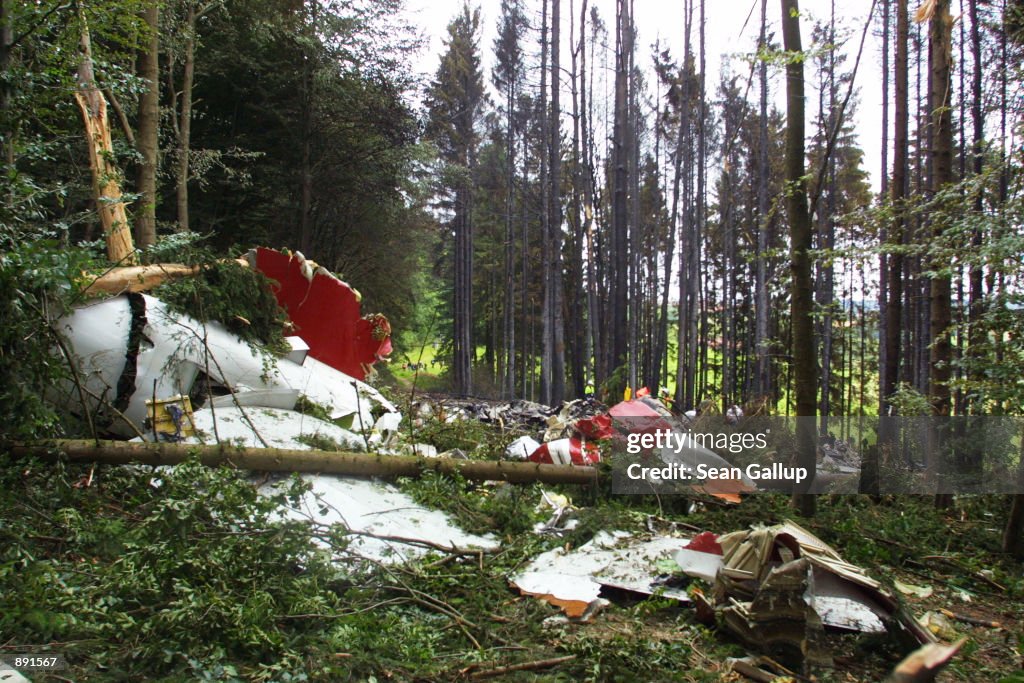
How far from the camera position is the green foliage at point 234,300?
17.5 ft

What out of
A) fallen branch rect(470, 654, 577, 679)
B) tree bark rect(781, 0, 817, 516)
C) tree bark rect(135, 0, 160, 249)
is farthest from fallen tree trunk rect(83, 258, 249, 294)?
tree bark rect(781, 0, 817, 516)

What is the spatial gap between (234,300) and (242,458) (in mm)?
2332

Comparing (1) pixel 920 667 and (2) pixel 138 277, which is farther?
(2) pixel 138 277

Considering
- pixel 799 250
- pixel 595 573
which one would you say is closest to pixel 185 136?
pixel 799 250

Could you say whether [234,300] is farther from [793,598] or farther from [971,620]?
[971,620]

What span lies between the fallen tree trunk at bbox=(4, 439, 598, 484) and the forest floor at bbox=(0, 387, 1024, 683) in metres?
0.13

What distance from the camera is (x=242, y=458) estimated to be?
3.91m

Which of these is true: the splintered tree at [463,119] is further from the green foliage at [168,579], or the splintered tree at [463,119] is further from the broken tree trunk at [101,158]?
the green foliage at [168,579]

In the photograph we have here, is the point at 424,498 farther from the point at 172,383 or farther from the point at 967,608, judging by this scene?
the point at 967,608

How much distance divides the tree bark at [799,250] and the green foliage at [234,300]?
15.1 feet

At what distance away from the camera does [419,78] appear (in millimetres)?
15047

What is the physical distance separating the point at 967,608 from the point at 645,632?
2.16 m

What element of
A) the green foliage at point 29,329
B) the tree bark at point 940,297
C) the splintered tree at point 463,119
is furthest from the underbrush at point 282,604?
the splintered tree at point 463,119

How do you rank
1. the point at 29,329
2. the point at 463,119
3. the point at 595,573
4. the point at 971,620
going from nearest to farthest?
the point at 971,620 < the point at 595,573 < the point at 29,329 < the point at 463,119
